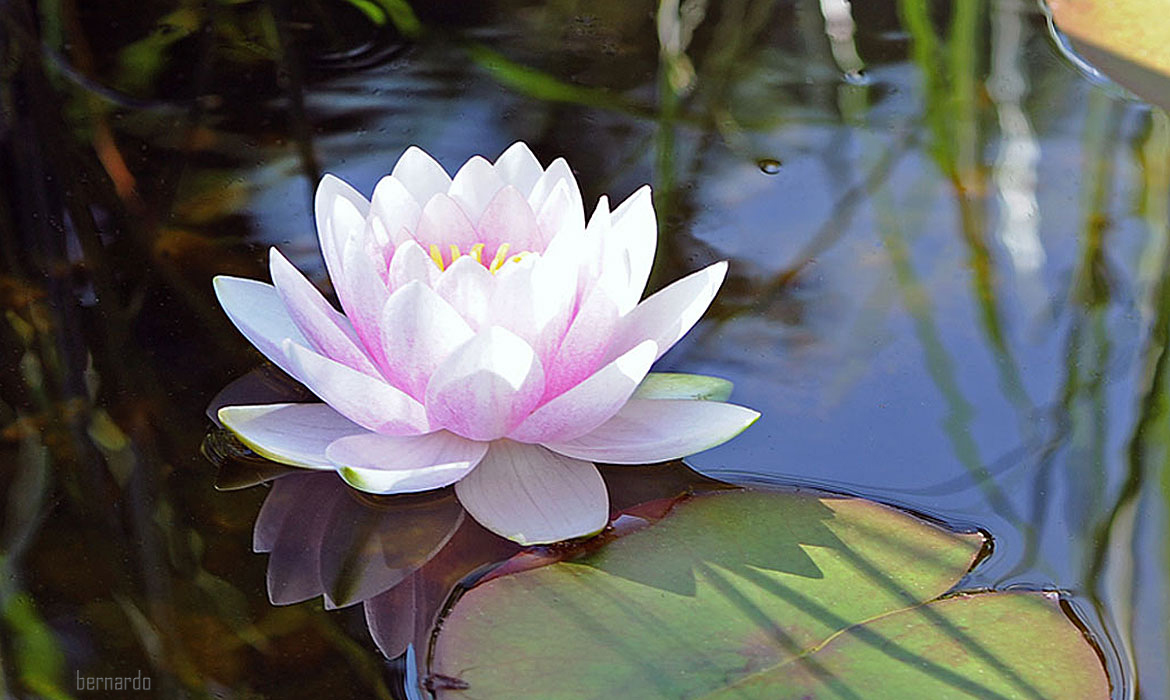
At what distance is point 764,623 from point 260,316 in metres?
0.59

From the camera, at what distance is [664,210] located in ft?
4.90

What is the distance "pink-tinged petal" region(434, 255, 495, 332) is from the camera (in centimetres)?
104

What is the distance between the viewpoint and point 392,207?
116 cm

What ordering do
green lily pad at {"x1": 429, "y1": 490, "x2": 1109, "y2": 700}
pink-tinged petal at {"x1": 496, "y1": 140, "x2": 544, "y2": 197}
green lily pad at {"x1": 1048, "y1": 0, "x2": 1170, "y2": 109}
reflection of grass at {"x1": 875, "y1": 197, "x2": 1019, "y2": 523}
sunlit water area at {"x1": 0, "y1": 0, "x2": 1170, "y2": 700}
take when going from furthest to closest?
green lily pad at {"x1": 1048, "y1": 0, "x2": 1170, "y2": 109}
pink-tinged petal at {"x1": 496, "y1": 140, "x2": 544, "y2": 197}
reflection of grass at {"x1": 875, "y1": 197, "x2": 1019, "y2": 523}
sunlit water area at {"x1": 0, "y1": 0, "x2": 1170, "y2": 700}
green lily pad at {"x1": 429, "y1": 490, "x2": 1109, "y2": 700}

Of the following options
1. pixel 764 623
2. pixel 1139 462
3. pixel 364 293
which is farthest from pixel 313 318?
pixel 1139 462

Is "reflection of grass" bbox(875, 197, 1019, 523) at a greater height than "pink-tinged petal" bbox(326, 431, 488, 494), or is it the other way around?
"pink-tinged petal" bbox(326, 431, 488, 494)

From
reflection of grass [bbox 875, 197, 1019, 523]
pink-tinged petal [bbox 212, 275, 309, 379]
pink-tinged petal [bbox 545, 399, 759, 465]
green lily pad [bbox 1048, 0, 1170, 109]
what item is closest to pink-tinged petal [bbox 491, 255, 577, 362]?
pink-tinged petal [bbox 545, 399, 759, 465]

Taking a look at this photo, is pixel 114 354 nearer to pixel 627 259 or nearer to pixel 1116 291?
pixel 627 259

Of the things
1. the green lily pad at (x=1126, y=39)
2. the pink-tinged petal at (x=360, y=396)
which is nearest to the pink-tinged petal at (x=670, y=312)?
the pink-tinged petal at (x=360, y=396)

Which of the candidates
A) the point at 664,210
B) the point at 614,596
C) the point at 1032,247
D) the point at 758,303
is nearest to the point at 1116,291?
the point at 1032,247

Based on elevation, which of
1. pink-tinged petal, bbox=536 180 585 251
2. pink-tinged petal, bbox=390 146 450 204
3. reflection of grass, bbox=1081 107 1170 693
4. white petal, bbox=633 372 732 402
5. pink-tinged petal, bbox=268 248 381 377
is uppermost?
pink-tinged petal, bbox=390 146 450 204

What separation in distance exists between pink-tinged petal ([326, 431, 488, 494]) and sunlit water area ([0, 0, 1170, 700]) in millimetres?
50

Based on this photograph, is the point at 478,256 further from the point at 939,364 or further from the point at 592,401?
the point at 939,364

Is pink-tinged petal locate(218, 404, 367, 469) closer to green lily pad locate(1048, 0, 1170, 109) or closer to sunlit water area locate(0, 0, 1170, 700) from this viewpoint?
sunlit water area locate(0, 0, 1170, 700)
